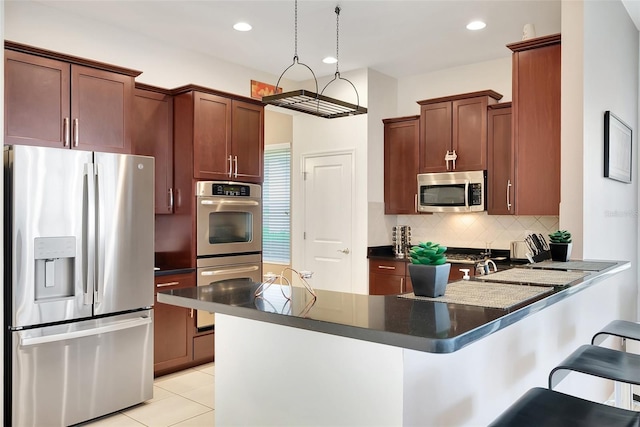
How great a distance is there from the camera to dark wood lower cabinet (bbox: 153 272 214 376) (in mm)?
3988

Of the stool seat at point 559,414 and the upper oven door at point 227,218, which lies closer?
the stool seat at point 559,414

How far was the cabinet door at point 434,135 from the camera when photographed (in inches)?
199

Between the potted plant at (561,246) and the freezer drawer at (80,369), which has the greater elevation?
the potted plant at (561,246)

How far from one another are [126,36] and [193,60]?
692mm

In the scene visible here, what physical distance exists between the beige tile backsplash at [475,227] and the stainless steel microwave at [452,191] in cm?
40

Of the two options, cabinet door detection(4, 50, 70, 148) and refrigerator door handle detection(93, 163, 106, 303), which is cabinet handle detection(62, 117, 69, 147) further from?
refrigerator door handle detection(93, 163, 106, 303)

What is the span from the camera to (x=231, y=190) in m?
4.45

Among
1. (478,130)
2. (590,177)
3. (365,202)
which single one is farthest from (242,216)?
(590,177)

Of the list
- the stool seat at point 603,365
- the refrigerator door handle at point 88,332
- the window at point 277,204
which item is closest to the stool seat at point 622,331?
the stool seat at point 603,365

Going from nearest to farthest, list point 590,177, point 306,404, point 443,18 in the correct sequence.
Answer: point 306,404 → point 590,177 → point 443,18

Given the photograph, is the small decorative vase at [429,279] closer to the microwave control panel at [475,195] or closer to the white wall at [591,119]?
the white wall at [591,119]

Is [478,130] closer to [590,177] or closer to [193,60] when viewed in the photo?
[590,177]

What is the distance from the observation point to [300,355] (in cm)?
170

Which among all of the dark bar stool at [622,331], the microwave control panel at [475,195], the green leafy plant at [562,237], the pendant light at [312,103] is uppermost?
the pendant light at [312,103]
